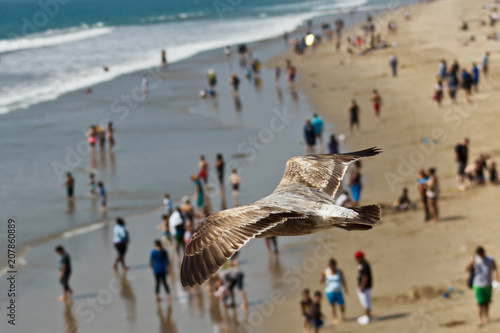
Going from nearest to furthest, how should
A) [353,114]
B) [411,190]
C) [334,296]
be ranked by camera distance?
[334,296] → [411,190] → [353,114]

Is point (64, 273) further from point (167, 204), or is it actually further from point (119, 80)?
point (119, 80)

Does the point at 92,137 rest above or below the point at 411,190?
above

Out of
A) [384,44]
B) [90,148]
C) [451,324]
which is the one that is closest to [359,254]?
[451,324]

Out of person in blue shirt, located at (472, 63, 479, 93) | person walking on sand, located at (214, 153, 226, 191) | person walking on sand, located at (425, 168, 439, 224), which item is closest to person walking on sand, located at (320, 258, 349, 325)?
person walking on sand, located at (425, 168, 439, 224)

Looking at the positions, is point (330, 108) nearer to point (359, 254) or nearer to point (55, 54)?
point (359, 254)

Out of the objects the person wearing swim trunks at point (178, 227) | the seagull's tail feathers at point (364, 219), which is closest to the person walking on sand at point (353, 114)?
the person wearing swim trunks at point (178, 227)

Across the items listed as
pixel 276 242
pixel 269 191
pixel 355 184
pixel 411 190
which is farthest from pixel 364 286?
pixel 269 191
